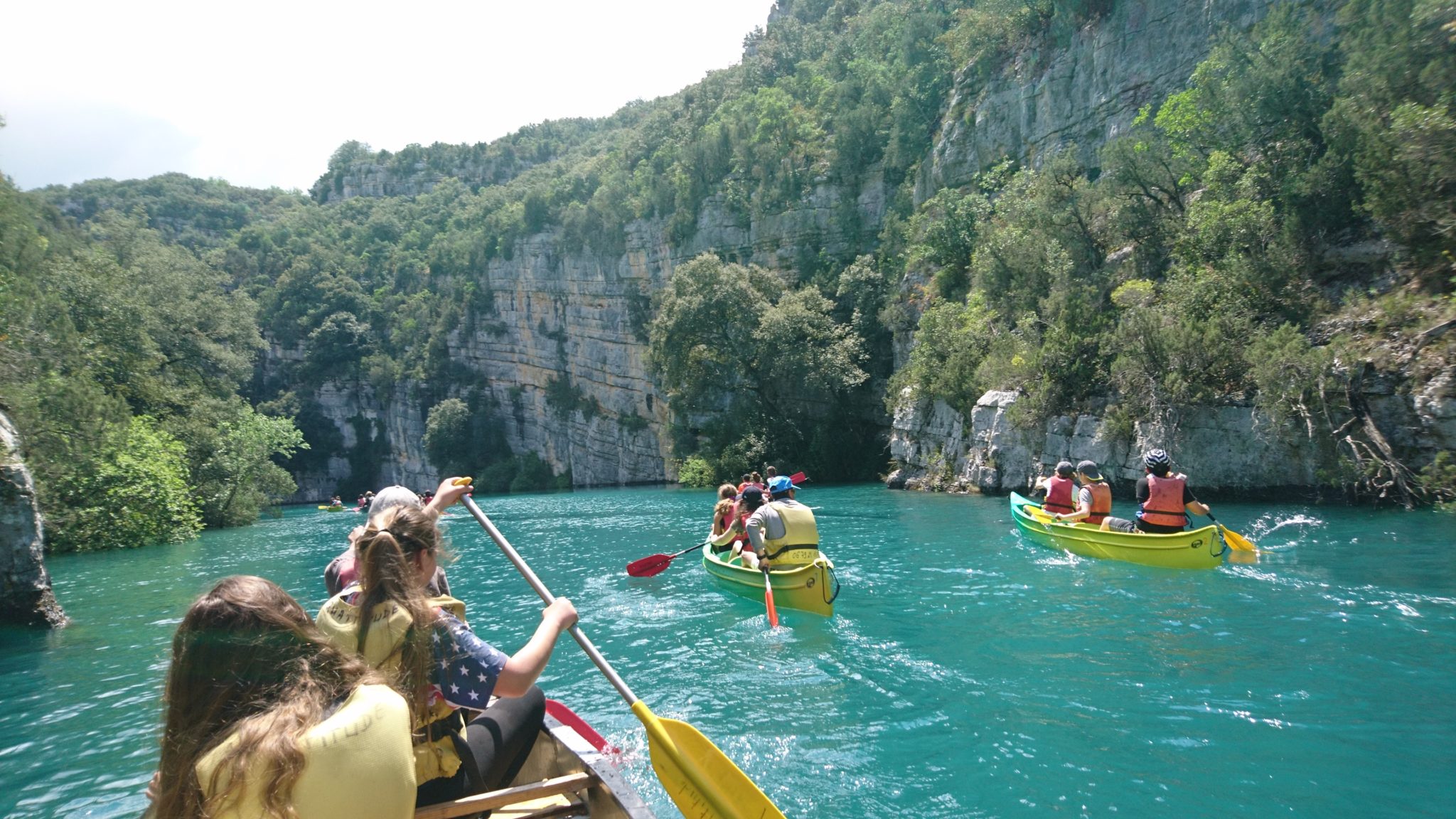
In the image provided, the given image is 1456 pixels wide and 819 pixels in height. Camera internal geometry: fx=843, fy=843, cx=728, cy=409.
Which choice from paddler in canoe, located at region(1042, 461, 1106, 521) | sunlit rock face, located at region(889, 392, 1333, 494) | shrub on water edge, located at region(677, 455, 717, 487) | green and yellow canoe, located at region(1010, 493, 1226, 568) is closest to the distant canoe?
green and yellow canoe, located at region(1010, 493, 1226, 568)

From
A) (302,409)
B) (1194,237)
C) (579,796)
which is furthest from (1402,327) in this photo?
(302,409)

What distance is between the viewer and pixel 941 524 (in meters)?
17.8

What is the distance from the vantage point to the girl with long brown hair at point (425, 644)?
3174 millimetres

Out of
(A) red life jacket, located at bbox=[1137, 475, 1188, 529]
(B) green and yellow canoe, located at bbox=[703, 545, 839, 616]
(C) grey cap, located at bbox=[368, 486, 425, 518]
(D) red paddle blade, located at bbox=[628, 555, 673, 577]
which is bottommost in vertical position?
(D) red paddle blade, located at bbox=[628, 555, 673, 577]

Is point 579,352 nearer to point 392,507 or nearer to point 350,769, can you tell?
point 392,507

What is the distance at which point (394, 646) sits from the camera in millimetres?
3160

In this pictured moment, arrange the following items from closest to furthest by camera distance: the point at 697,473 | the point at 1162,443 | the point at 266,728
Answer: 1. the point at 266,728
2. the point at 1162,443
3. the point at 697,473

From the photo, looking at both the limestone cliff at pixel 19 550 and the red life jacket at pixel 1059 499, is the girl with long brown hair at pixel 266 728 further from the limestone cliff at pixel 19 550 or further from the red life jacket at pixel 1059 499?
the red life jacket at pixel 1059 499

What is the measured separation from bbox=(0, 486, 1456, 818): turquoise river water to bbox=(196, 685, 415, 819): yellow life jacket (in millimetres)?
3626

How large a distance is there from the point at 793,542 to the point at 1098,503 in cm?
560

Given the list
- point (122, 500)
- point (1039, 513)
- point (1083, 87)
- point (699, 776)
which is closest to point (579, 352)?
point (122, 500)

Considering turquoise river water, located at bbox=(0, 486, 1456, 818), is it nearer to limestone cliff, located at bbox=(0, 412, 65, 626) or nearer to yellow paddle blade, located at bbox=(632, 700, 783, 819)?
limestone cliff, located at bbox=(0, 412, 65, 626)

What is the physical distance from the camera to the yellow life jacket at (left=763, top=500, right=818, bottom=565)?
33.8 feet

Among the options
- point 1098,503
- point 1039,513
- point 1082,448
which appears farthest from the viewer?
point 1082,448
